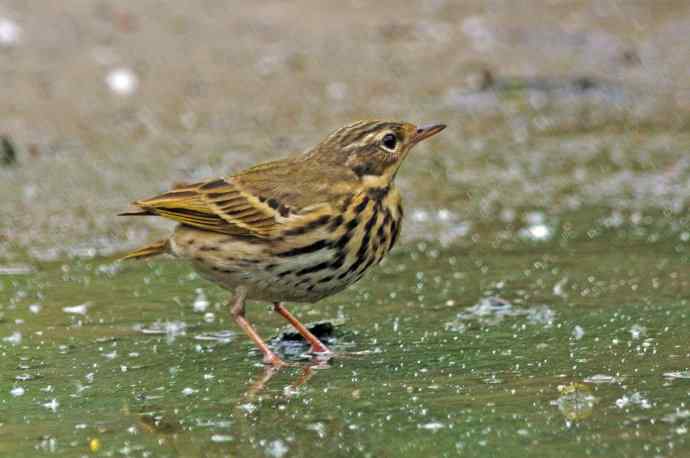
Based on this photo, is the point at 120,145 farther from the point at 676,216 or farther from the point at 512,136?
the point at 676,216

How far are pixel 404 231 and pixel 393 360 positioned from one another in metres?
3.15

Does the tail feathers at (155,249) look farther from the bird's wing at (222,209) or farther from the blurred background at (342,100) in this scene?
the blurred background at (342,100)

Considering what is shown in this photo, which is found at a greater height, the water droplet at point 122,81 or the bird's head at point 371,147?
the water droplet at point 122,81

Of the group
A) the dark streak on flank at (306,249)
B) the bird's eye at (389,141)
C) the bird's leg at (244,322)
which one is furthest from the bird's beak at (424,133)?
the bird's leg at (244,322)

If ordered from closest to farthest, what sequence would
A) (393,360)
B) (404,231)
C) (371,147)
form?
(393,360)
(371,147)
(404,231)

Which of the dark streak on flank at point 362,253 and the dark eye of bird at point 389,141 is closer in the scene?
the dark streak on flank at point 362,253

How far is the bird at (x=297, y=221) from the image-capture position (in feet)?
23.8

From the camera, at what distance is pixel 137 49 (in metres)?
13.9

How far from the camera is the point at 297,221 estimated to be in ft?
23.9

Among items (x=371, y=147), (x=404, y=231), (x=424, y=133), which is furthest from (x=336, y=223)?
(x=404, y=231)

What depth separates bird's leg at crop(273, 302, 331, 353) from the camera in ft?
24.4

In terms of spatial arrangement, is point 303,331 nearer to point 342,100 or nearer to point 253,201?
point 253,201

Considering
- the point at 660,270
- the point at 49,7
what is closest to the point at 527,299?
the point at 660,270

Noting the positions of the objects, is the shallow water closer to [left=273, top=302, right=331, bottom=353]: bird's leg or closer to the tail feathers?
[left=273, top=302, right=331, bottom=353]: bird's leg
